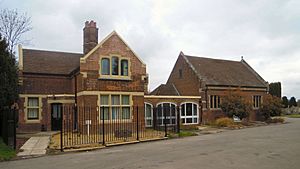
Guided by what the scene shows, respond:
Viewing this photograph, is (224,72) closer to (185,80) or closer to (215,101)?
(185,80)

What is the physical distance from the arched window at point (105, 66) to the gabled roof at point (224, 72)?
14592 mm

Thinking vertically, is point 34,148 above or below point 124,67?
below

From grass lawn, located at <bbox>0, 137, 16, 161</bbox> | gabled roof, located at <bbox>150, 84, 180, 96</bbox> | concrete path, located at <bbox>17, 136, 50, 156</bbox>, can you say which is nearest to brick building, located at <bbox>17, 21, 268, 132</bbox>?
concrete path, located at <bbox>17, 136, 50, 156</bbox>

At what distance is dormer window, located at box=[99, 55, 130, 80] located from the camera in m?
23.9

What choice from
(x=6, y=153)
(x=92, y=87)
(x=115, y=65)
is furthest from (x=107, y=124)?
(x=6, y=153)

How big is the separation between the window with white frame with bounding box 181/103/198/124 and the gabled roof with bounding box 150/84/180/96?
220 inches

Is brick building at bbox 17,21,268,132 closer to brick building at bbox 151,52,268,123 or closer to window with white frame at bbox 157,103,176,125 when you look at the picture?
window with white frame at bbox 157,103,176,125

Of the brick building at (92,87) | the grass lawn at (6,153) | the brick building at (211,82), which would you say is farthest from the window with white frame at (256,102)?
the grass lawn at (6,153)

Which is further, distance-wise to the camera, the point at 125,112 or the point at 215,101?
the point at 215,101

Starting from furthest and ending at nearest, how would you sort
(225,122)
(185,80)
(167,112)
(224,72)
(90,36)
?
1. (224,72)
2. (185,80)
3. (225,122)
4. (167,112)
5. (90,36)

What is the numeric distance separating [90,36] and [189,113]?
12.3m

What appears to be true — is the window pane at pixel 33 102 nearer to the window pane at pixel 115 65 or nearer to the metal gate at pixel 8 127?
the metal gate at pixel 8 127

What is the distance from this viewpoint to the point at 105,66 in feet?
78.7

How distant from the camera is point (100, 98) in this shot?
2358 cm
